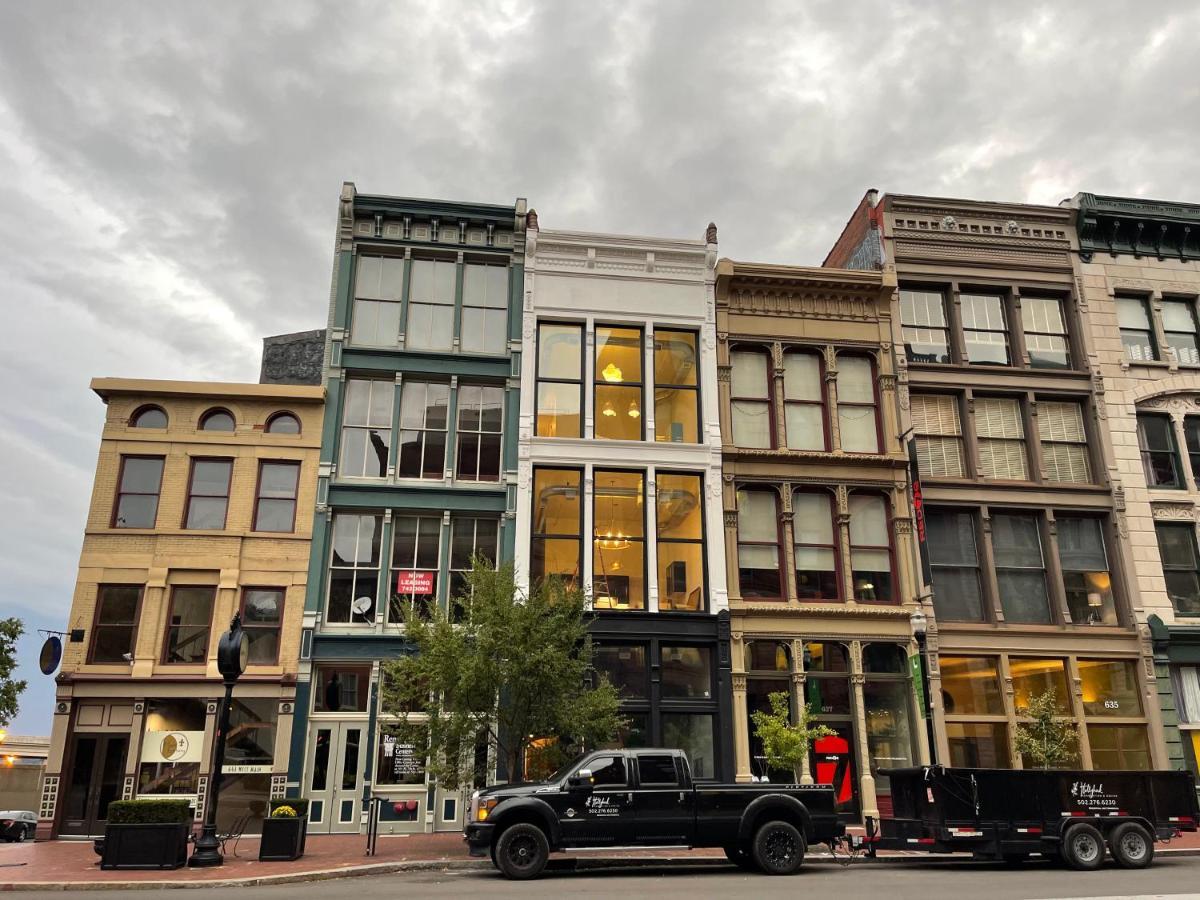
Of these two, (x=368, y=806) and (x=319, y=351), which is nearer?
(x=368, y=806)

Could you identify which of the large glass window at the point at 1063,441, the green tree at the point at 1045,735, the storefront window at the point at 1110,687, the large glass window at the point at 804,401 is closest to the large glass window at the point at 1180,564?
the storefront window at the point at 1110,687

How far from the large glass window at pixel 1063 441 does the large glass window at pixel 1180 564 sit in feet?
9.22

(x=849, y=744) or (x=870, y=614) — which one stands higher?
(x=870, y=614)

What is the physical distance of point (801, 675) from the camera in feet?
80.9

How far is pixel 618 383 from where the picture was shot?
27.2 metres

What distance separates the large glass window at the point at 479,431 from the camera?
86.0 ft

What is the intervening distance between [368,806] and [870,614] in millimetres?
14341

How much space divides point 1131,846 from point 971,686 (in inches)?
347

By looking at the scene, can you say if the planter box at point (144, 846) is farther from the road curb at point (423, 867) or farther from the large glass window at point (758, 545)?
the large glass window at point (758, 545)

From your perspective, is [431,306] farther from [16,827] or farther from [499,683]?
[16,827]

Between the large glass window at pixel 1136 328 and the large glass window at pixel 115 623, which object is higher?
the large glass window at pixel 1136 328

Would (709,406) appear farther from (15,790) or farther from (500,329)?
(15,790)

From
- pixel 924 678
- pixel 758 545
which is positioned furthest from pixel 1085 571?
pixel 758 545

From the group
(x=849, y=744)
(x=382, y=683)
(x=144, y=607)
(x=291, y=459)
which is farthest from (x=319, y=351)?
(x=849, y=744)
